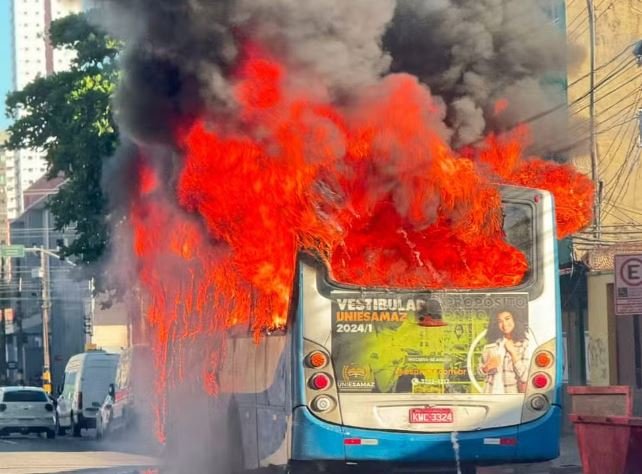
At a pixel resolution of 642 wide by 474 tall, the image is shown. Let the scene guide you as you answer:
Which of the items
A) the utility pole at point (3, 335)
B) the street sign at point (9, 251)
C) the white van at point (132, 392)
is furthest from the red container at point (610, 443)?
the utility pole at point (3, 335)

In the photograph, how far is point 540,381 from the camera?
1398 centimetres

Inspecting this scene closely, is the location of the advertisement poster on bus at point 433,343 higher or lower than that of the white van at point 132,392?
higher

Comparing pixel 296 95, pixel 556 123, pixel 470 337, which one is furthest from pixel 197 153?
pixel 556 123

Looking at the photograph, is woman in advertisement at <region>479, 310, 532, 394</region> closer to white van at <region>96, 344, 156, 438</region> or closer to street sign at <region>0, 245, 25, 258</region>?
white van at <region>96, 344, 156, 438</region>

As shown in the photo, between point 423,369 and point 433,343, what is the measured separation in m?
0.27

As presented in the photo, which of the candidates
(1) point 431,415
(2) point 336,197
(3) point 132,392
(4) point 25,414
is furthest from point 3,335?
(1) point 431,415

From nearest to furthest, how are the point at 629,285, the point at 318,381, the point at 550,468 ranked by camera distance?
the point at 318,381 < the point at 629,285 < the point at 550,468

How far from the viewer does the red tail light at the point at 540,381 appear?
45.8 feet

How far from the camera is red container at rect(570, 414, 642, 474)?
556 inches

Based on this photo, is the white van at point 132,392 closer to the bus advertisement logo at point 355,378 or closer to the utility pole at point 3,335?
the bus advertisement logo at point 355,378

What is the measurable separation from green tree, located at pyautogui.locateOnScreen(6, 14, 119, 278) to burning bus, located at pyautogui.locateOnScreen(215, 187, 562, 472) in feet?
68.6

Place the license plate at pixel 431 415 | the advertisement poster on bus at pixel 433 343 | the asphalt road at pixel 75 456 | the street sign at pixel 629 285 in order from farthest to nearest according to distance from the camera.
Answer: the asphalt road at pixel 75 456 < the street sign at pixel 629 285 < the license plate at pixel 431 415 < the advertisement poster on bus at pixel 433 343

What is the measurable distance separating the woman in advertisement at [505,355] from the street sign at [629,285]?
1489mm

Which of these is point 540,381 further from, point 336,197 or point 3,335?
point 3,335
